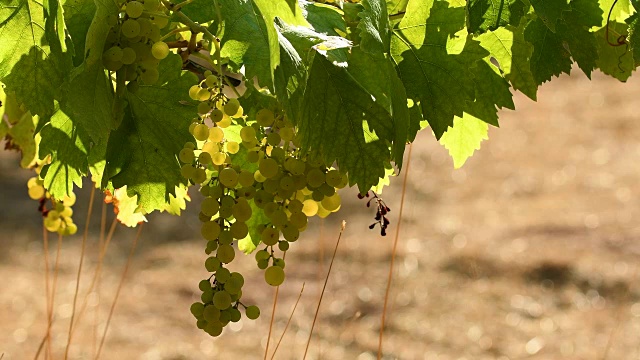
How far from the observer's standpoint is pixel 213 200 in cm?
65

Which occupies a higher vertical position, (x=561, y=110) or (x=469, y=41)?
(x=469, y=41)

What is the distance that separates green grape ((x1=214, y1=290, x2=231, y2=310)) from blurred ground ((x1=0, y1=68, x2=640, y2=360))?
2338 mm

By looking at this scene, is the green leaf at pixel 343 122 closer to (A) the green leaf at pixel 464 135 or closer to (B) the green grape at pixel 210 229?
(B) the green grape at pixel 210 229

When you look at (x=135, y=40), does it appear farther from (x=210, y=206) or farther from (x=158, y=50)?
(x=210, y=206)

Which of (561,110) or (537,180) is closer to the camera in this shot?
(537,180)

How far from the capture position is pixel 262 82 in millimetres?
578

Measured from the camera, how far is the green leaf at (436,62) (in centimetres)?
66

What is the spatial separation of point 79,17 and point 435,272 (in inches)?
133

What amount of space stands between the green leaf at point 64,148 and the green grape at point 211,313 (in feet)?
0.45

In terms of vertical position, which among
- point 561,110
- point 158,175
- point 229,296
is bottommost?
point 561,110

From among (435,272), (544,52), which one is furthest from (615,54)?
(435,272)

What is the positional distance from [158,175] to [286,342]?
285cm

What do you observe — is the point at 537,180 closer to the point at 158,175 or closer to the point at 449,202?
the point at 449,202

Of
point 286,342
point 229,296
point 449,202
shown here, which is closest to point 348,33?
point 229,296
